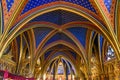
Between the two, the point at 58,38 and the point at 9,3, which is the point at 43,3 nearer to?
the point at 9,3

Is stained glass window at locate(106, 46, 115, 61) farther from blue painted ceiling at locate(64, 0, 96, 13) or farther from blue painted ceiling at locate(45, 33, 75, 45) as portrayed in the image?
blue painted ceiling at locate(64, 0, 96, 13)

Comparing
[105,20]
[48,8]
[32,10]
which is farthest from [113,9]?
[32,10]

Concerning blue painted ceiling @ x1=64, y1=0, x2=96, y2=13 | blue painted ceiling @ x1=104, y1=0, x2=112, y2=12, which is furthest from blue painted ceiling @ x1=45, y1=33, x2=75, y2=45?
blue painted ceiling @ x1=104, y1=0, x2=112, y2=12

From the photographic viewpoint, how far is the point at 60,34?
55.1 feet

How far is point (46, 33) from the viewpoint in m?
15.7

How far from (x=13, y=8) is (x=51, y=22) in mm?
4162

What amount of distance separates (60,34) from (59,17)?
315 centimetres

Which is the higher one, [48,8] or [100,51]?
[48,8]

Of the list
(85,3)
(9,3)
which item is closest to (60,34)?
(85,3)

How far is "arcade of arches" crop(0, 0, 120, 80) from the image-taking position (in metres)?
10.7

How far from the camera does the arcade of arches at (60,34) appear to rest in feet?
35.2

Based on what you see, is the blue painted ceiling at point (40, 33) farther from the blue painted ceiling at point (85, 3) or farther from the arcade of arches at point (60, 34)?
the blue painted ceiling at point (85, 3)

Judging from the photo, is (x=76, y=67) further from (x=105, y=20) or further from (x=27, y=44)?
(x=105, y=20)

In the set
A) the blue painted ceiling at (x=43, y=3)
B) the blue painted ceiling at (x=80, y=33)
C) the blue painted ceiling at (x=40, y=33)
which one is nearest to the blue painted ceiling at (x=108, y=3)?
the blue painted ceiling at (x=43, y=3)
